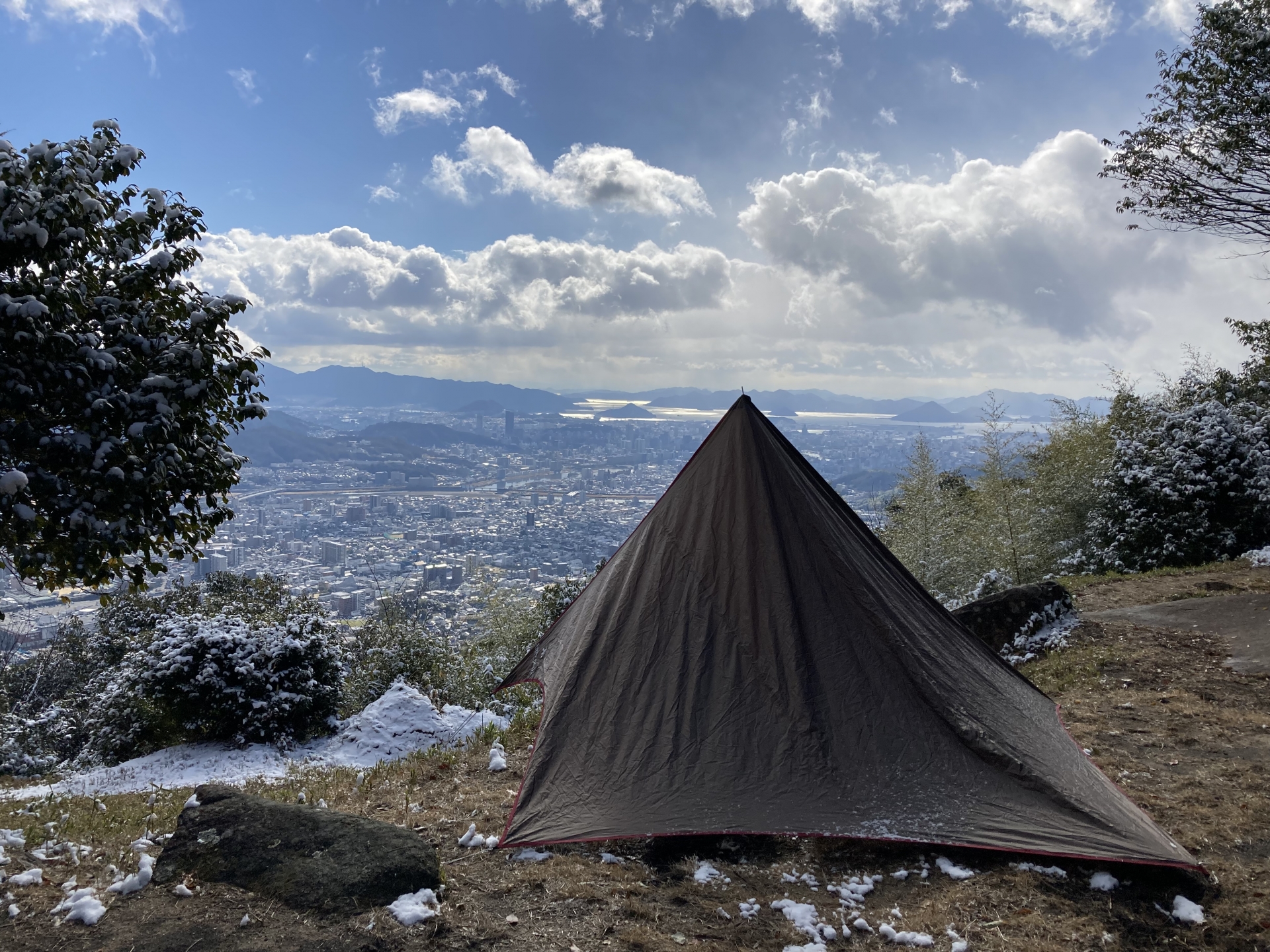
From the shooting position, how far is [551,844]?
16.9 ft

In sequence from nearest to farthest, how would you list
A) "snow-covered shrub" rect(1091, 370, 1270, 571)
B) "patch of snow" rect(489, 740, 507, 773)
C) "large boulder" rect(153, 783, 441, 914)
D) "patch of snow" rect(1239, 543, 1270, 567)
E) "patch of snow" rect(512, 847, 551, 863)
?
"large boulder" rect(153, 783, 441, 914) → "patch of snow" rect(512, 847, 551, 863) → "patch of snow" rect(489, 740, 507, 773) → "patch of snow" rect(1239, 543, 1270, 567) → "snow-covered shrub" rect(1091, 370, 1270, 571)

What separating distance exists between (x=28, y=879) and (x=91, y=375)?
323 centimetres

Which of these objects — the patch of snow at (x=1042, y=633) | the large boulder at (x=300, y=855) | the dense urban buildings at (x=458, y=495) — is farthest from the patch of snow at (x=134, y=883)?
the dense urban buildings at (x=458, y=495)

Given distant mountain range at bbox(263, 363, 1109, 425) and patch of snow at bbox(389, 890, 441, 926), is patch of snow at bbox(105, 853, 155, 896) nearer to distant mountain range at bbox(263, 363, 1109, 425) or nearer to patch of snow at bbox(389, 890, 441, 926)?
patch of snow at bbox(389, 890, 441, 926)

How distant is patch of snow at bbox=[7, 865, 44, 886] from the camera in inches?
178

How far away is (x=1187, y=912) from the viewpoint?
427 cm

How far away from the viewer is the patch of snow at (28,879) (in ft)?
14.8

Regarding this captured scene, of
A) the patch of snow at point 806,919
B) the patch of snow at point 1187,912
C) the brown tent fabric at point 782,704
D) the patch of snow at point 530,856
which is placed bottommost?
the patch of snow at point 530,856

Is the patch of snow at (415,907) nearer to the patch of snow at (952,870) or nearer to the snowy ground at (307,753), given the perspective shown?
the patch of snow at (952,870)

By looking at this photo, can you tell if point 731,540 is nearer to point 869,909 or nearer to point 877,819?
point 877,819

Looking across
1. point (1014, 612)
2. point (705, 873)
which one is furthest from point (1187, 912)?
point (1014, 612)

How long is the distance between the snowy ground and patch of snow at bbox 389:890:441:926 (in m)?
4.81

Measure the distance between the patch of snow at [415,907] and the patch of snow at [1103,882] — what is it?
4.13 meters

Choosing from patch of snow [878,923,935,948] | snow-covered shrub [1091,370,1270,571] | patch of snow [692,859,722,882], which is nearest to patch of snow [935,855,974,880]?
patch of snow [878,923,935,948]
